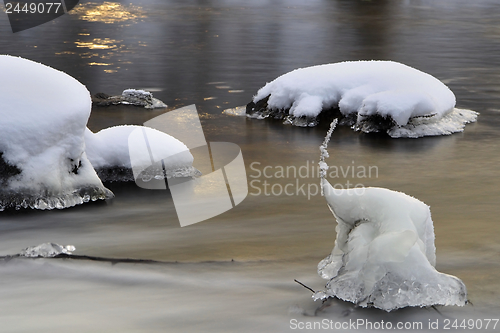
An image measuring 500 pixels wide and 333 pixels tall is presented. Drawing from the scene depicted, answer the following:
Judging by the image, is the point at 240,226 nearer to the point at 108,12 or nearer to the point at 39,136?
the point at 39,136

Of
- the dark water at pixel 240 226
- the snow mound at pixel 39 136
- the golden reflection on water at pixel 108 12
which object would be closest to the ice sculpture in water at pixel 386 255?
the dark water at pixel 240 226

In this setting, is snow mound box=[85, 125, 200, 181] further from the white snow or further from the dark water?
the white snow

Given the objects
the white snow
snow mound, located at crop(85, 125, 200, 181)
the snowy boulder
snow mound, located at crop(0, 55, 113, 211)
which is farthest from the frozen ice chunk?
the white snow

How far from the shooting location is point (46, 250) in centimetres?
546

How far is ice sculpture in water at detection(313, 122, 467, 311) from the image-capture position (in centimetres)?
408

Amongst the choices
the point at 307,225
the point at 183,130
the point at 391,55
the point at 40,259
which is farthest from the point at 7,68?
the point at 391,55

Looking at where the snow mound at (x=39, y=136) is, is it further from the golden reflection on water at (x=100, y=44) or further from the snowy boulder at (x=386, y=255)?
the golden reflection on water at (x=100, y=44)

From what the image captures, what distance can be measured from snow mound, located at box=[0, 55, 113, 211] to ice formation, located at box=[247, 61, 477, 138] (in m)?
4.74

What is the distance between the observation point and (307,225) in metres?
6.30

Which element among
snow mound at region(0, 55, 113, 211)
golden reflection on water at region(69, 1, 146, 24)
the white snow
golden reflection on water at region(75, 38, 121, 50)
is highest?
snow mound at region(0, 55, 113, 211)

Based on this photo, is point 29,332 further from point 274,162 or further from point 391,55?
A: point 391,55

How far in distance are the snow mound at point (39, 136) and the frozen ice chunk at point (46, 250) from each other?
98cm

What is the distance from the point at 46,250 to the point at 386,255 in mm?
2808

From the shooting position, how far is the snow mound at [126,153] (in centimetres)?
736
